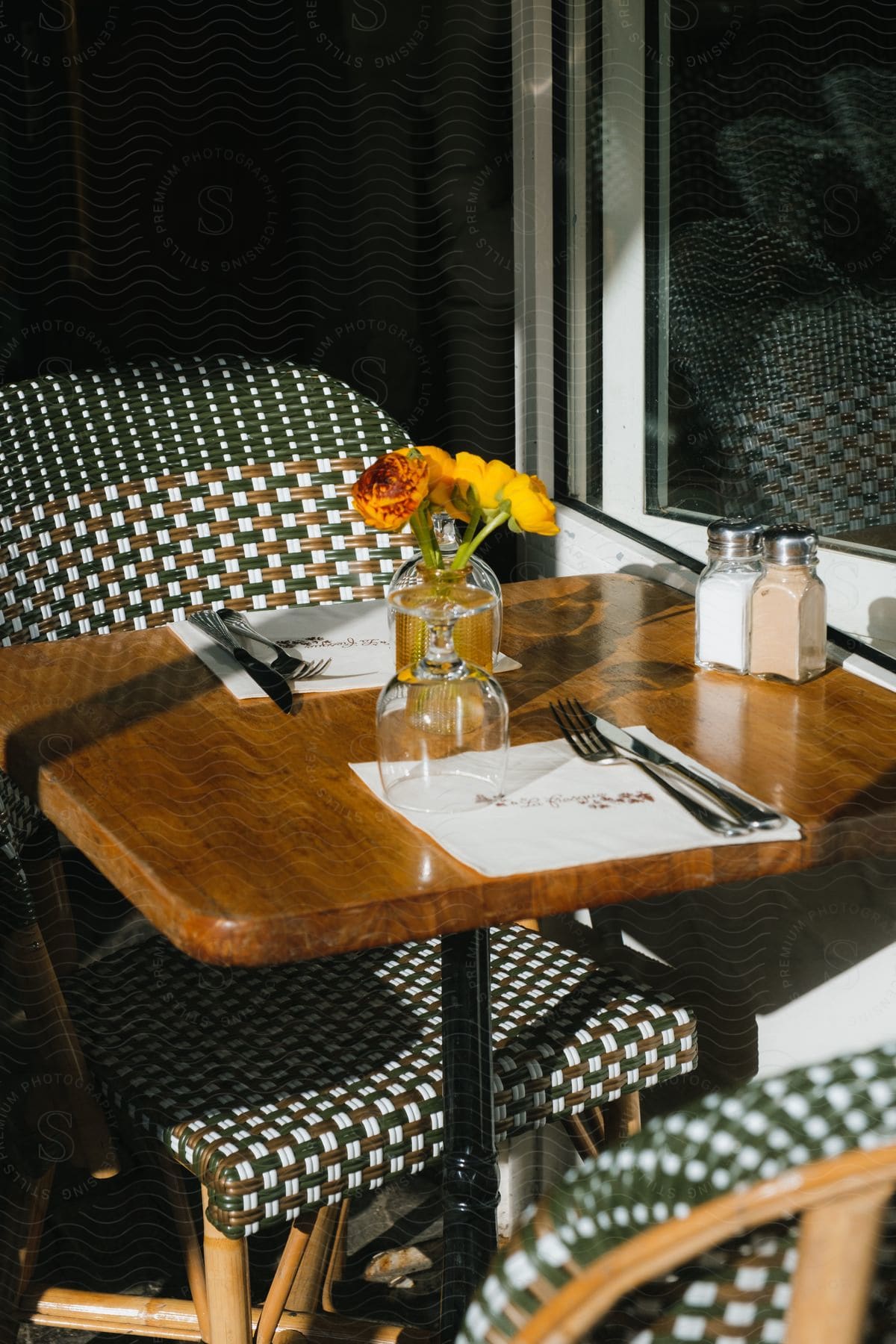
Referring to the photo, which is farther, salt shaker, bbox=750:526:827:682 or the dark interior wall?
the dark interior wall

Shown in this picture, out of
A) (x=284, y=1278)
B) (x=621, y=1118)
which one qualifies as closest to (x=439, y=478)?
(x=621, y=1118)

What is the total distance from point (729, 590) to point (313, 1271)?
713mm

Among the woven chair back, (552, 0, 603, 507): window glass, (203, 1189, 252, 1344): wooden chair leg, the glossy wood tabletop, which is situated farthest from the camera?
(552, 0, 603, 507): window glass

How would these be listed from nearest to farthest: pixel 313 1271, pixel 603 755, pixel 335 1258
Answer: pixel 603 755 → pixel 313 1271 → pixel 335 1258

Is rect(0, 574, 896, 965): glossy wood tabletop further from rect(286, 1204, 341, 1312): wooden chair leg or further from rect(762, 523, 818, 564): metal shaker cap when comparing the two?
rect(286, 1204, 341, 1312): wooden chair leg

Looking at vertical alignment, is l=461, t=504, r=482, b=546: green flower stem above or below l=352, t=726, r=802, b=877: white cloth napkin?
above

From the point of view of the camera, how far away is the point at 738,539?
1074mm

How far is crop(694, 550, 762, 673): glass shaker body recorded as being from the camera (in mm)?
1066

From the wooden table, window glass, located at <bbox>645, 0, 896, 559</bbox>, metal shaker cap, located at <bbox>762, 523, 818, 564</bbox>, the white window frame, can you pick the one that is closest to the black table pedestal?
the wooden table

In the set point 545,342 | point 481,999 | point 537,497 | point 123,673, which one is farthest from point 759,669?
point 545,342

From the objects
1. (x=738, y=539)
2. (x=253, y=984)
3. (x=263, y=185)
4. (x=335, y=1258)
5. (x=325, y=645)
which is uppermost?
(x=263, y=185)

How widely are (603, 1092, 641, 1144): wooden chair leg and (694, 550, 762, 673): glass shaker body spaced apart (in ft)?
1.30

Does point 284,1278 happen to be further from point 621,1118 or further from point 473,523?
point 473,523

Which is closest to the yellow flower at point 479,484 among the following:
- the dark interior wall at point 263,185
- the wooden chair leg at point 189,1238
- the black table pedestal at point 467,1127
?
the black table pedestal at point 467,1127
